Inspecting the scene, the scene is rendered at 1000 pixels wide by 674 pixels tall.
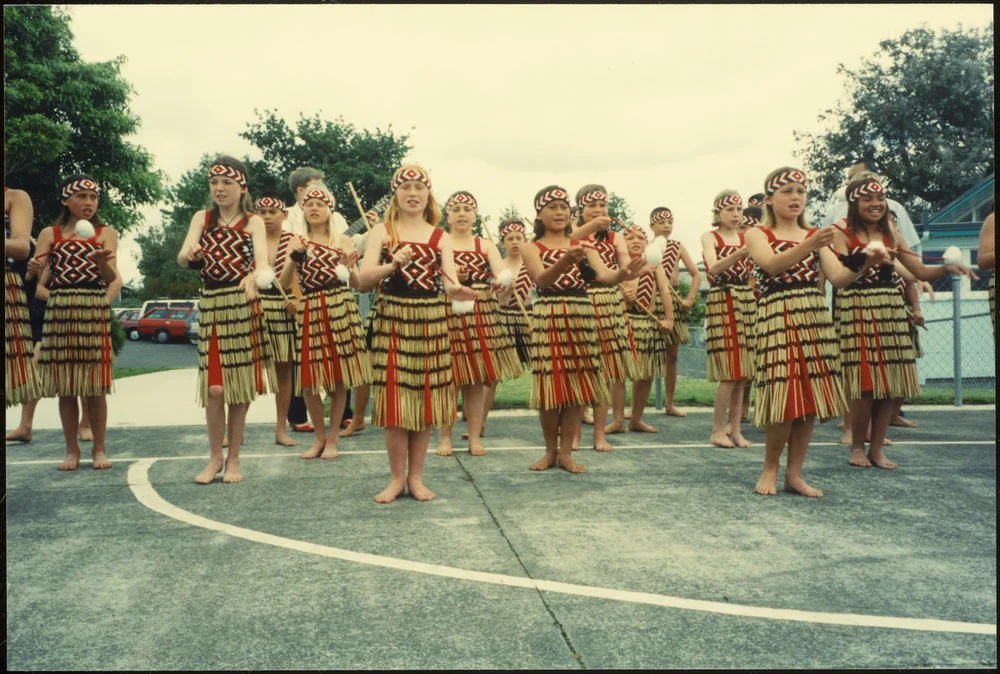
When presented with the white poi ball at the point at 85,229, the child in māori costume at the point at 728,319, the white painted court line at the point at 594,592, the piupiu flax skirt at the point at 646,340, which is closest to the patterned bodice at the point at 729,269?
the child in māori costume at the point at 728,319

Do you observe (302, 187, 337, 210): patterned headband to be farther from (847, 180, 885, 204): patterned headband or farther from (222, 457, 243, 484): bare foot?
(847, 180, 885, 204): patterned headband

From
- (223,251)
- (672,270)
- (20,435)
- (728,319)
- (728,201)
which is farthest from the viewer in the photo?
(672,270)

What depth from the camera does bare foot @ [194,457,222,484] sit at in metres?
4.70

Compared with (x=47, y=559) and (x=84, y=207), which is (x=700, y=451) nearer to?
(x=47, y=559)

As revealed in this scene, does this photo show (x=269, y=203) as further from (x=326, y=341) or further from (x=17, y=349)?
(x=17, y=349)

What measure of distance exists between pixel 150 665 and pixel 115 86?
66.2 feet

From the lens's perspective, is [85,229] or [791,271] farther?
[85,229]

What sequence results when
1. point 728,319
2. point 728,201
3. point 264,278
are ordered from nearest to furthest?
1. point 264,278
2. point 728,319
3. point 728,201

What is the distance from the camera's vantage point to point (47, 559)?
324cm

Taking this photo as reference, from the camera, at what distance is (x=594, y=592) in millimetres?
2764

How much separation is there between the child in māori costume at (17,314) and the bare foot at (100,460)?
41.7 inches

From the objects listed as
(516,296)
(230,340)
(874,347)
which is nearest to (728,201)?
(874,347)

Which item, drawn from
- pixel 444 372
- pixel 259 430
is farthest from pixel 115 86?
pixel 444 372

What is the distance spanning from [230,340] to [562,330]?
2067 millimetres
